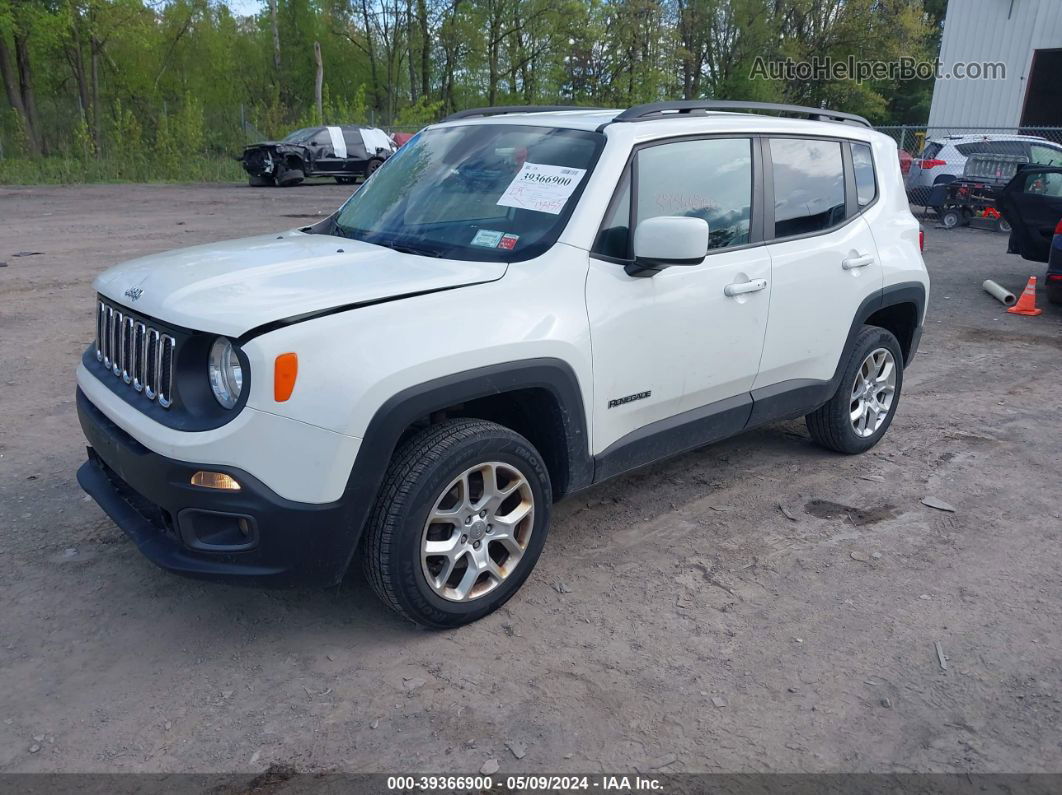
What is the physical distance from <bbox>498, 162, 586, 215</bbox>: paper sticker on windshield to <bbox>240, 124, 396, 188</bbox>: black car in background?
2039 centimetres

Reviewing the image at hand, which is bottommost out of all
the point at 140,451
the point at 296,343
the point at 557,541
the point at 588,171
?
the point at 557,541

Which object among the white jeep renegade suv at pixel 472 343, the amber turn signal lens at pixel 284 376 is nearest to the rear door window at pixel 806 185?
the white jeep renegade suv at pixel 472 343

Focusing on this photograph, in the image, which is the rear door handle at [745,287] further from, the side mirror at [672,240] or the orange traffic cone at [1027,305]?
the orange traffic cone at [1027,305]

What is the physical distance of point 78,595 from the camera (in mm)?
3559

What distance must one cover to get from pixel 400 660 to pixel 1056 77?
31.0m

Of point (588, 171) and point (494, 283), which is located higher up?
point (588, 171)

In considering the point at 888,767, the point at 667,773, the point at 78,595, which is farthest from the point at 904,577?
the point at 78,595

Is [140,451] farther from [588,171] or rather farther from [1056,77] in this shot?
[1056,77]

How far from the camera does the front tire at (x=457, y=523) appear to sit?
119 inches

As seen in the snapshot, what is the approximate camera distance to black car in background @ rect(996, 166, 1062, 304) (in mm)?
10203

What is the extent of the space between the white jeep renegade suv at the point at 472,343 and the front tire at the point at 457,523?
0.03ft

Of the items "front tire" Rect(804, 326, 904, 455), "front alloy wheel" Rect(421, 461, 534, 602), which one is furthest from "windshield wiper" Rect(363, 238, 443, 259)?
"front tire" Rect(804, 326, 904, 455)

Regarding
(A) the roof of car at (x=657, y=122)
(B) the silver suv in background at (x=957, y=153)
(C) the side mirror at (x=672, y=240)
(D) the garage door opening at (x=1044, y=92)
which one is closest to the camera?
(C) the side mirror at (x=672, y=240)

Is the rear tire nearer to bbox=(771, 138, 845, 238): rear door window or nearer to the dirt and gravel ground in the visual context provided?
the dirt and gravel ground
